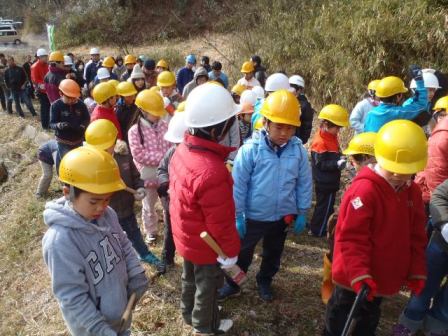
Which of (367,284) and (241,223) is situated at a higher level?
(367,284)

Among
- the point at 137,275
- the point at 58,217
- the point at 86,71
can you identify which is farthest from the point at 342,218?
the point at 86,71

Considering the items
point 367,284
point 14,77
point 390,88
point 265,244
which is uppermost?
point 390,88

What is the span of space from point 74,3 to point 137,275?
31.0m

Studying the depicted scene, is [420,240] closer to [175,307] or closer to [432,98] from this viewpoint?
[175,307]

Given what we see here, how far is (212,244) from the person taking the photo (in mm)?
2508

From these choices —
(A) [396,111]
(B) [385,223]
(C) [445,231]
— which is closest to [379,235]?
(B) [385,223]

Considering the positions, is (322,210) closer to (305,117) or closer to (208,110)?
(305,117)

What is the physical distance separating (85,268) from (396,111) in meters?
3.55

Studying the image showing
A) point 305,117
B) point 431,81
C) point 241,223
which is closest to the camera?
point 241,223

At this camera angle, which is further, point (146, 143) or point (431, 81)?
point (431, 81)

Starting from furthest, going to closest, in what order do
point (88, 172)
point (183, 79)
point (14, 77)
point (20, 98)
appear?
point (20, 98) → point (14, 77) → point (183, 79) → point (88, 172)

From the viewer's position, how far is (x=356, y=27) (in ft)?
26.1

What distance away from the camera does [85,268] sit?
203 cm

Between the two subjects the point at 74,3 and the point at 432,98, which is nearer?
the point at 432,98
